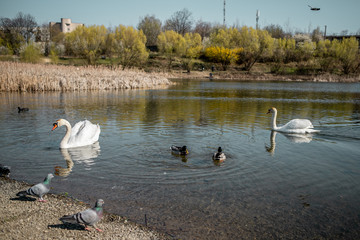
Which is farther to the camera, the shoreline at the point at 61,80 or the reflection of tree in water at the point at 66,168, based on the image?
the shoreline at the point at 61,80

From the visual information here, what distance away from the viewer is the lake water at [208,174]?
6027 mm

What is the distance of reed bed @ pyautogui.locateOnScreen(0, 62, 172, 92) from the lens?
29047 millimetres

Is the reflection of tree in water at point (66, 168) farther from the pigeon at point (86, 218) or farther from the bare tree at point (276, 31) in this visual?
the bare tree at point (276, 31)

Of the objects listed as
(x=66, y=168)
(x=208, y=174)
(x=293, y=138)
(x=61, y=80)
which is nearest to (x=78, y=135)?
(x=66, y=168)

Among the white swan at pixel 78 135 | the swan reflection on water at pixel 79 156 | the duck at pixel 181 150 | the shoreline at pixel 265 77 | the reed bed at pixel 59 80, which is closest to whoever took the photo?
the swan reflection on water at pixel 79 156

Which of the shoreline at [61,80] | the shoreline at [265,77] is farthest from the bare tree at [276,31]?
the shoreline at [61,80]

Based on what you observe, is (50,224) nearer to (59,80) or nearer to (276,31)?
(59,80)

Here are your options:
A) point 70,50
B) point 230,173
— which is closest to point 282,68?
point 70,50

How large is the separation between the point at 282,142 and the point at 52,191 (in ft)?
→ 29.8

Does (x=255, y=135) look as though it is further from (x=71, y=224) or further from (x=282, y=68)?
(x=282, y=68)

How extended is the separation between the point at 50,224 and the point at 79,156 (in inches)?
186

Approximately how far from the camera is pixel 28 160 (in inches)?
368

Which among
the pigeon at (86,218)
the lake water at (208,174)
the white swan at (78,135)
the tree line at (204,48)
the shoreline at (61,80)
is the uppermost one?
the tree line at (204,48)

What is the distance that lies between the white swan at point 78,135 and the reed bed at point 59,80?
2086 cm
